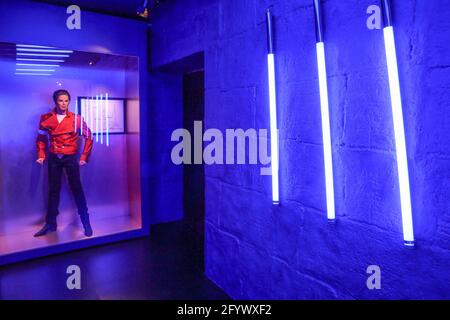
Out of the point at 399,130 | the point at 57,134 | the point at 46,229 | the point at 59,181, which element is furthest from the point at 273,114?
the point at 46,229

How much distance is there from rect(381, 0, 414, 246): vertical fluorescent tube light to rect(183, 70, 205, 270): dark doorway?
306 cm

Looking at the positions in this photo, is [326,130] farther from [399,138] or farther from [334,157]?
[399,138]

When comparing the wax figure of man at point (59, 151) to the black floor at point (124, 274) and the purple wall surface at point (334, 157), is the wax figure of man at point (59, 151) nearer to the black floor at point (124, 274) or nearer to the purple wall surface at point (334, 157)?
the black floor at point (124, 274)

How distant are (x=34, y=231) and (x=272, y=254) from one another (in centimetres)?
308

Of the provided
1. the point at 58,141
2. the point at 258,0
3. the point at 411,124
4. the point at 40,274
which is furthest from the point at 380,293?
the point at 58,141

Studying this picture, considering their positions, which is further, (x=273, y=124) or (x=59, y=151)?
(x=59, y=151)

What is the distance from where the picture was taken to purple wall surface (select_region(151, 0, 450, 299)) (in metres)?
1.35

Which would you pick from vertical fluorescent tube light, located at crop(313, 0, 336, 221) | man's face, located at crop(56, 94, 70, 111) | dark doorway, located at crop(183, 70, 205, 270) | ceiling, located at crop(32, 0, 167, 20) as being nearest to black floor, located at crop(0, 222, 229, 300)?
dark doorway, located at crop(183, 70, 205, 270)

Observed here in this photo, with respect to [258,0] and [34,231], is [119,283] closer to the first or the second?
[34,231]

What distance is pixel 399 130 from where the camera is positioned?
4.53 feet

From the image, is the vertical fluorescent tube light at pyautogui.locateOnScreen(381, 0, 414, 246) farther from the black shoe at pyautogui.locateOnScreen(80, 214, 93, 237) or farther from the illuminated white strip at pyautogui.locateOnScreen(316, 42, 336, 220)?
the black shoe at pyautogui.locateOnScreen(80, 214, 93, 237)

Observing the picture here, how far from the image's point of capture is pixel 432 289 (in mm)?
1352

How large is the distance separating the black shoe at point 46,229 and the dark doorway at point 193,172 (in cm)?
167

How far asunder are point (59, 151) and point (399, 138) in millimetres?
3520
